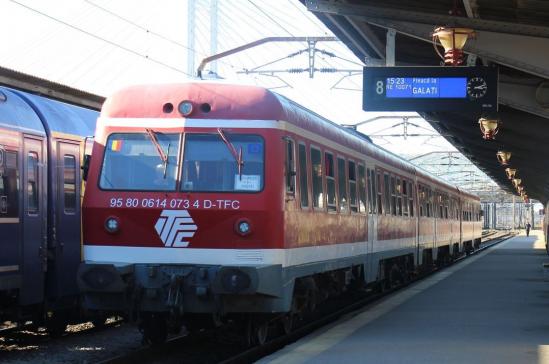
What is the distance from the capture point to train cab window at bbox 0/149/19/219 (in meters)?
9.16

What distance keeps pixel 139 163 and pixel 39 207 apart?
1625mm

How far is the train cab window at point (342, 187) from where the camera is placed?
11625 mm

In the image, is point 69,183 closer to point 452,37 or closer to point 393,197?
point 452,37

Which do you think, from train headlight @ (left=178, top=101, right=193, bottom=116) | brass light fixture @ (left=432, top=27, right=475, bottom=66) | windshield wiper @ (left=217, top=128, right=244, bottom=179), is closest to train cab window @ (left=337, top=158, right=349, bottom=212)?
brass light fixture @ (left=432, top=27, right=475, bottom=66)

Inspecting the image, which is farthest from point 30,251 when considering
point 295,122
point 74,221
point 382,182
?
point 382,182

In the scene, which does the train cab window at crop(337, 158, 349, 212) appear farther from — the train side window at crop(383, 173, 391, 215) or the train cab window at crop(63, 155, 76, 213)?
the train cab window at crop(63, 155, 76, 213)

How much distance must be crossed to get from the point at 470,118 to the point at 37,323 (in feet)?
42.0

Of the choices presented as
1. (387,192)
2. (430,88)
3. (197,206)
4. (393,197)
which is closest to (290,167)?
(197,206)

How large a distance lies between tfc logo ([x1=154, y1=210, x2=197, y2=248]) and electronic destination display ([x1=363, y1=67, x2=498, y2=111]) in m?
5.04

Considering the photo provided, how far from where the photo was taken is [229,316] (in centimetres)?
944

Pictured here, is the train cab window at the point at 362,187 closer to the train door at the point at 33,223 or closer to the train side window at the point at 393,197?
the train side window at the point at 393,197

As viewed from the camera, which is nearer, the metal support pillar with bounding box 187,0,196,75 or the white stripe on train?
the white stripe on train

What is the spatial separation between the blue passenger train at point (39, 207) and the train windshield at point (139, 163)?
1.11 meters

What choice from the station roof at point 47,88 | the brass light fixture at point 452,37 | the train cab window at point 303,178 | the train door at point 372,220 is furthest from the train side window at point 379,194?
the station roof at point 47,88
